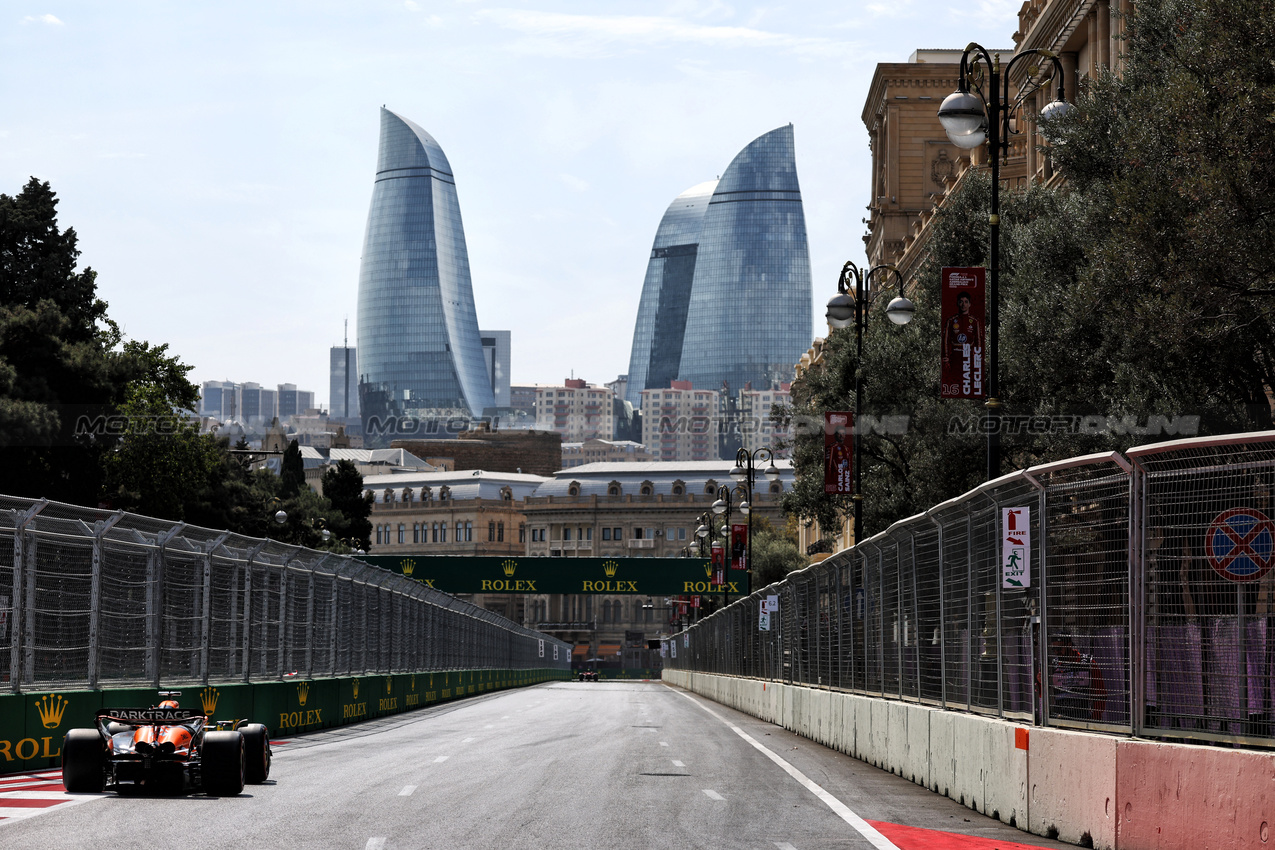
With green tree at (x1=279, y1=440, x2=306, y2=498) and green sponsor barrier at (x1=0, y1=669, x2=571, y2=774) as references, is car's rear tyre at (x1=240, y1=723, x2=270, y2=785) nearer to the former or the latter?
green sponsor barrier at (x1=0, y1=669, x2=571, y2=774)

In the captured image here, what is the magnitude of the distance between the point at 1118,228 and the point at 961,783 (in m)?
10.9

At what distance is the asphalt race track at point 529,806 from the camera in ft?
35.4

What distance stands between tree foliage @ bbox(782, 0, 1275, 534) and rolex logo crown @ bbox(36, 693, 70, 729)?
1434 centimetres

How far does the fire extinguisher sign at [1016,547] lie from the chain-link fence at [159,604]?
9.15m

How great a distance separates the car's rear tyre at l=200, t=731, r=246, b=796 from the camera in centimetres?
1355

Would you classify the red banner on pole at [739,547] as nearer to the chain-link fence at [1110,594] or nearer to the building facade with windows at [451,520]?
the chain-link fence at [1110,594]

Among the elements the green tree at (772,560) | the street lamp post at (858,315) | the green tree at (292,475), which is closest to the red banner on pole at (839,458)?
the street lamp post at (858,315)

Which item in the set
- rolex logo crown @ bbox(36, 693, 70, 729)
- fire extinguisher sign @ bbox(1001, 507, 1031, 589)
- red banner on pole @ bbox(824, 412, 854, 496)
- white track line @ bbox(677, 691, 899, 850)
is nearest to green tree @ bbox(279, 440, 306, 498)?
red banner on pole @ bbox(824, 412, 854, 496)

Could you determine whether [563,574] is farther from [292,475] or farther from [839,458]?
[839,458]

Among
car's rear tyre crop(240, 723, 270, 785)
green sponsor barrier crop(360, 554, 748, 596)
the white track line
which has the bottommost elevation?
the white track line

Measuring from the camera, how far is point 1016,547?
12438mm

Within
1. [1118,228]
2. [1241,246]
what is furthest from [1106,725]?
[1118,228]

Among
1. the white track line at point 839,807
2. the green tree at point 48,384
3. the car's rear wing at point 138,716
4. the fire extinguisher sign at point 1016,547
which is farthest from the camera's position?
the green tree at point 48,384

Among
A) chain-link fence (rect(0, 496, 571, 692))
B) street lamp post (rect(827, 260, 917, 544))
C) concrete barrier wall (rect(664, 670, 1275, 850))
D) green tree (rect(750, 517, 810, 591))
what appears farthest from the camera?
green tree (rect(750, 517, 810, 591))
